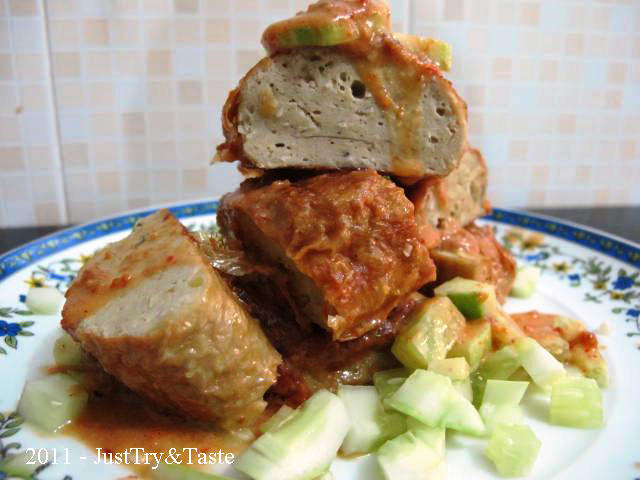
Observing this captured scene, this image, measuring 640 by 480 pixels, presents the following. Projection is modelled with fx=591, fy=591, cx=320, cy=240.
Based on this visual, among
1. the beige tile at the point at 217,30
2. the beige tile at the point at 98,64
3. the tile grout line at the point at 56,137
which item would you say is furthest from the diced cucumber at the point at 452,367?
the tile grout line at the point at 56,137

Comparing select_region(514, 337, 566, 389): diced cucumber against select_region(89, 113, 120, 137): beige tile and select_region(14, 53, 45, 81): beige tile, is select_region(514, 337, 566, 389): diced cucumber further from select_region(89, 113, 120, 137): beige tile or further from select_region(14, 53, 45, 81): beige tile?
select_region(14, 53, 45, 81): beige tile

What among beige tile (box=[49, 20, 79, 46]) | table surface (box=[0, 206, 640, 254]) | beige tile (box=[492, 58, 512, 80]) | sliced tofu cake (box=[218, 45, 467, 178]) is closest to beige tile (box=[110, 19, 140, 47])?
beige tile (box=[49, 20, 79, 46])

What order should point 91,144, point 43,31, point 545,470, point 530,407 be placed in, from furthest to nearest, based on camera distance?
point 91,144, point 43,31, point 530,407, point 545,470

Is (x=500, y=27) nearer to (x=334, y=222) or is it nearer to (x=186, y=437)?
(x=334, y=222)


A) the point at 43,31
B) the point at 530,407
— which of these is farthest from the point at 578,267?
the point at 43,31

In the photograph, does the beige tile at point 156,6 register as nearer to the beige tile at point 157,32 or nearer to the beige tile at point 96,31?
the beige tile at point 157,32

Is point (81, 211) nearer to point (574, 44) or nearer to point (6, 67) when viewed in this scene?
point (6, 67)
